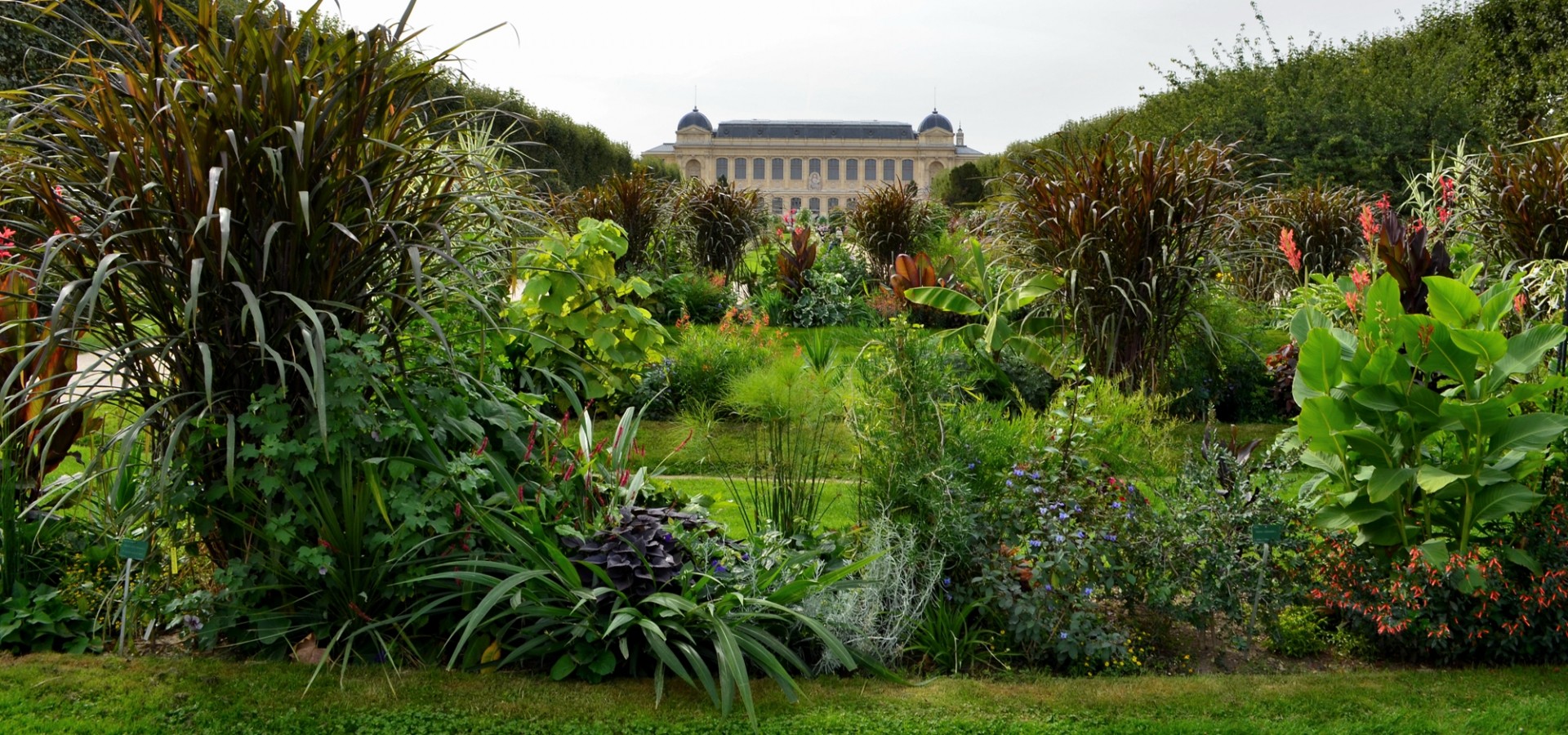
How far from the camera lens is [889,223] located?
13.4 meters

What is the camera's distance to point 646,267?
12.3 metres

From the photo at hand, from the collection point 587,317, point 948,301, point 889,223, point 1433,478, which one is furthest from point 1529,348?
point 889,223

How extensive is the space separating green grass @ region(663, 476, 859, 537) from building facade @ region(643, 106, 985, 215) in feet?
250

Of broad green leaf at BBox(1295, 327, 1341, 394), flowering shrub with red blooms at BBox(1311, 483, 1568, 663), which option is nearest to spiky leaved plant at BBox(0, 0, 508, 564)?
broad green leaf at BBox(1295, 327, 1341, 394)

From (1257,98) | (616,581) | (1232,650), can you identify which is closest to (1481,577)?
(1232,650)

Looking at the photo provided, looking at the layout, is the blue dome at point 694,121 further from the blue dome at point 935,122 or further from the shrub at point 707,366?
the shrub at point 707,366

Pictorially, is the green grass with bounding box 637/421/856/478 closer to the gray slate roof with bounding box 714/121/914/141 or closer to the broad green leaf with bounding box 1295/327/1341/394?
the broad green leaf with bounding box 1295/327/1341/394

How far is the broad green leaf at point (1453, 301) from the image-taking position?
11.3ft

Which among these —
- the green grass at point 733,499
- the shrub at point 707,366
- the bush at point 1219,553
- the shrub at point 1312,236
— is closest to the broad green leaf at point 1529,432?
the bush at point 1219,553

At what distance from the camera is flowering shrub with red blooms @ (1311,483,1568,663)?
3.37 metres

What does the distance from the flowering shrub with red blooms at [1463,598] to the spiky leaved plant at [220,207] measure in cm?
299

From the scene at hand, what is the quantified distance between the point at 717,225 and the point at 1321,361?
10.6m

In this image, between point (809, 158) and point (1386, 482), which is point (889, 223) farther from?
point (809, 158)

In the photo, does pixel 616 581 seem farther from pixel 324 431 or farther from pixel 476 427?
pixel 324 431
